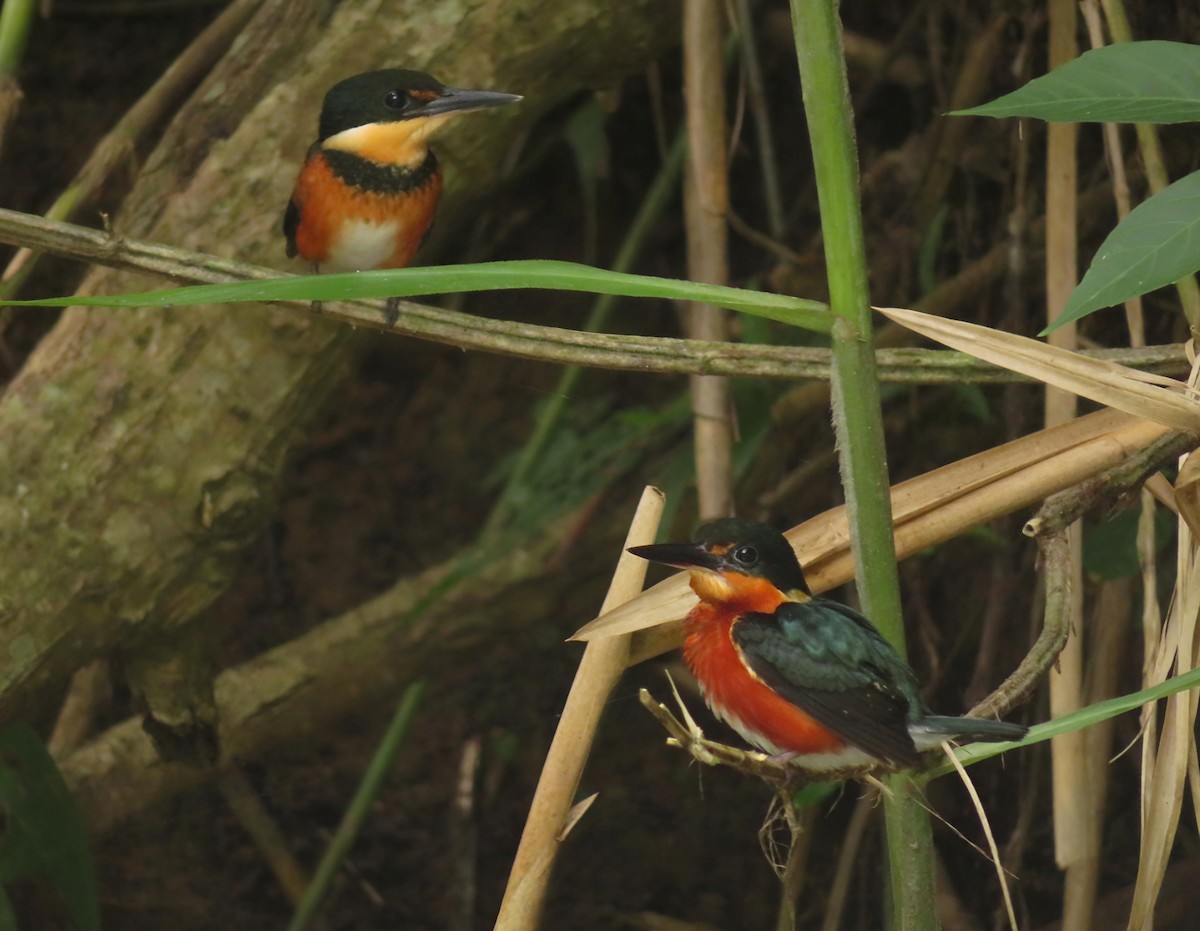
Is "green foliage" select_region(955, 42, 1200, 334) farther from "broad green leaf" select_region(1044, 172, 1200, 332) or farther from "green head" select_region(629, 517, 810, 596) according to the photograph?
"green head" select_region(629, 517, 810, 596)

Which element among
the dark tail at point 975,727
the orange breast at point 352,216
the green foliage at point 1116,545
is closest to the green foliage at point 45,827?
the orange breast at point 352,216

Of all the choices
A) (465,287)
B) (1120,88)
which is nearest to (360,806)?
(465,287)

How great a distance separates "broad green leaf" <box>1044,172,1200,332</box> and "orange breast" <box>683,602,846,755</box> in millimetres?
570

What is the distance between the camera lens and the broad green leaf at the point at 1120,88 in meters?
1.14

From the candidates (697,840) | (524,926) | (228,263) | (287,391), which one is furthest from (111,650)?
(697,840)

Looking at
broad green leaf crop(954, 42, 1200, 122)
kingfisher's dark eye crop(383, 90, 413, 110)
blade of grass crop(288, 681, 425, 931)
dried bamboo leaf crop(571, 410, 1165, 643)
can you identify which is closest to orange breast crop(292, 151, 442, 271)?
kingfisher's dark eye crop(383, 90, 413, 110)

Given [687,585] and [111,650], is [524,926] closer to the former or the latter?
[687,585]

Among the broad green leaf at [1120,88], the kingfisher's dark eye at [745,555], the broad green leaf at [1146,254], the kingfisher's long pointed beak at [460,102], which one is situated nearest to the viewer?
the broad green leaf at [1146,254]

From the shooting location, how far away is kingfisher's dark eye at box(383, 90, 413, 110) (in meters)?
2.24

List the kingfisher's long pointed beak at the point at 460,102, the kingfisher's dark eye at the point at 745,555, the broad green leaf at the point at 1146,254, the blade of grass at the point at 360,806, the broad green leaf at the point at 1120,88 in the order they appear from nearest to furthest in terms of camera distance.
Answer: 1. the broad green leaf at the point at 1146,254
2. the broad green leaf at the point at 1120,88
3. the kingfisher's dark eye at the point at 745,555
4. the kingfisher's long pointed beak at the point at 460,102
5. the blade of grass at the point at 360,806

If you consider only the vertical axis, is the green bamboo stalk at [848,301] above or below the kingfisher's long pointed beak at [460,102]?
below

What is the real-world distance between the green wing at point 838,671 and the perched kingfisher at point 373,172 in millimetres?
1030

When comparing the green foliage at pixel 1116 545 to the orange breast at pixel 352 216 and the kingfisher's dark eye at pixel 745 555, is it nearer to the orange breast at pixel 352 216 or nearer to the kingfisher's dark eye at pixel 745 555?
the kingfisher's dark eye at pixel 745 555

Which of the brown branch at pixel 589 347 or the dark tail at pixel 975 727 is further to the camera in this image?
the brown branch at pixel 589 347
